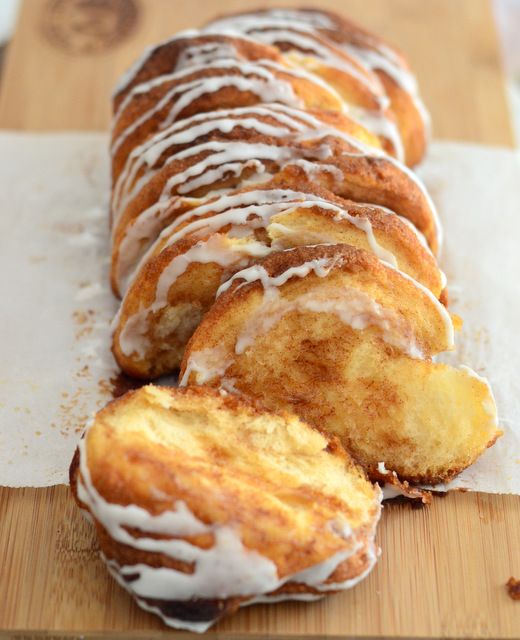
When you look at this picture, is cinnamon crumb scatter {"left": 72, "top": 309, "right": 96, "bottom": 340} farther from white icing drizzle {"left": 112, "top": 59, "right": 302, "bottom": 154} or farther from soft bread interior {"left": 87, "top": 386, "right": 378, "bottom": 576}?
soft bread interior {"left": 87, "top": 386, "right": 378, "bottom": 576}

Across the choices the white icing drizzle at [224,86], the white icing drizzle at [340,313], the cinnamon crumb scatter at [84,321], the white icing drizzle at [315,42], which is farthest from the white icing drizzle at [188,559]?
the white icing drizzle at [315,42]

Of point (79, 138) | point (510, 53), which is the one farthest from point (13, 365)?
point (510, 53)

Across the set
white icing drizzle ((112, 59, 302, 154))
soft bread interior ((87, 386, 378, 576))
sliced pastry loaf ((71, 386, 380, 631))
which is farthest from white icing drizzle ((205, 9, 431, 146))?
sliced pastry loaf ((71, 386, 380, 631))

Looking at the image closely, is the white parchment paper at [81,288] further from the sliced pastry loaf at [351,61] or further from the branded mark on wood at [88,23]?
the branded mark on wood at [88,23]

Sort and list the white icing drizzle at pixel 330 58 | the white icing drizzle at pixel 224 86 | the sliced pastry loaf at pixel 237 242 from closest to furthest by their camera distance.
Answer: the sliced pastry loaf at pixel 237 242
the white icing drizzle at pixel 224 86
the white icing drizzle at pixel 330 58

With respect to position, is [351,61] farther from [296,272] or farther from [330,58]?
[296,272]

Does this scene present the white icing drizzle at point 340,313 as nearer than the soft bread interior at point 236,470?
No
